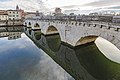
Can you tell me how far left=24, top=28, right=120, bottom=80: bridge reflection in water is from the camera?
17.8 m

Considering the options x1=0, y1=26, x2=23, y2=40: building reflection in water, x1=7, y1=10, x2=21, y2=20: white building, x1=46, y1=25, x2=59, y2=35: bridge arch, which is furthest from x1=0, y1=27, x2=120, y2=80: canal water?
x1=7, y1=10, x2=21, y2=20: white building

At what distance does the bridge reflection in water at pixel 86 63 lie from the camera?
1775cm

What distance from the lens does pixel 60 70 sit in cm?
1983

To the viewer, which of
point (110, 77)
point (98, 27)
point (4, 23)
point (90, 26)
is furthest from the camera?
point (4, 23)

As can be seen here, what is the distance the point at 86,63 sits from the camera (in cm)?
2144

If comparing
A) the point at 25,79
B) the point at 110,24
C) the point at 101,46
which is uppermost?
the point at 110,24

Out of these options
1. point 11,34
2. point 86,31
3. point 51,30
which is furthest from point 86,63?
point 11,34

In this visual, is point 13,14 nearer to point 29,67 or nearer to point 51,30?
point 51,30

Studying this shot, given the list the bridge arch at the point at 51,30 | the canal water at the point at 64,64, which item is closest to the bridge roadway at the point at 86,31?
the canal water at the point at 64,64

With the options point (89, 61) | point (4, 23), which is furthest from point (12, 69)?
point (4, 23)

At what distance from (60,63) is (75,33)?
7039 mm

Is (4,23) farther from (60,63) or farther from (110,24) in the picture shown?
(110,24)

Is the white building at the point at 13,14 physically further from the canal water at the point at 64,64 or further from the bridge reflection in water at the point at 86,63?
the bridge reflection in water at the point at 86,63

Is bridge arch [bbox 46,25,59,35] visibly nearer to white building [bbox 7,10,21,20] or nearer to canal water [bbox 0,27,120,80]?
canal water [bbox 0,27,120,80]
